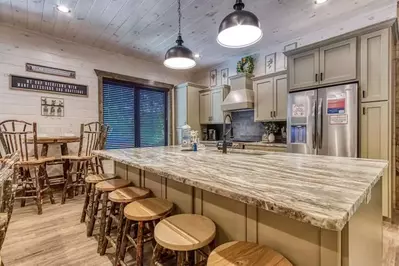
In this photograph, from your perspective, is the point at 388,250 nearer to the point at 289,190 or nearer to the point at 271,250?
the point at 271,250

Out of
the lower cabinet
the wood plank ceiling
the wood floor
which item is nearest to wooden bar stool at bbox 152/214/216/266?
the wood floor

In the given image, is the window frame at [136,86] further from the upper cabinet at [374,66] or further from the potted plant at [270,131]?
the upper cabinet at [374,66]

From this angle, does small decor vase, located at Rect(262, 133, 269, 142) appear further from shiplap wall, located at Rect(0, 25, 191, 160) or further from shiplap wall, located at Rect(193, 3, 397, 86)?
shiplap wall, located at Rect(0, 25, 191, 160)

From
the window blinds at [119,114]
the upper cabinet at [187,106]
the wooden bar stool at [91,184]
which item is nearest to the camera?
the wooden bar stool at [91,184]

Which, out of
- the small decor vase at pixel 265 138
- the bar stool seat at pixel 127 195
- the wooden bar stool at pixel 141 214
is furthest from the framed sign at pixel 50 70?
the small decor vase at pixel 265 138

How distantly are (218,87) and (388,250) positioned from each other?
3.98m

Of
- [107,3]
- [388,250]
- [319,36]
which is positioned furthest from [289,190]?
[319,36]

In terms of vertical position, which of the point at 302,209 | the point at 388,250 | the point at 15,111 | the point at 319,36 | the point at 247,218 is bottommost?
the point at 388,250

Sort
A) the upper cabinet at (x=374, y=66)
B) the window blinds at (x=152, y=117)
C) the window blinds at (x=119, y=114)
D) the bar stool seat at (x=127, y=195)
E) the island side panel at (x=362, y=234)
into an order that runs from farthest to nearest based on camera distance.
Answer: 1. the window blinds at (x=152, y=117)
2. the window blinds at (x=119, y=114)
3. the upper cabinet at (x=374, y=66)
4. the bar stool seat at (x=127, y=195)
5. the island side panel at (x=362, y=234)

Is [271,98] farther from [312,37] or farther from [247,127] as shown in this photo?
[312,37]

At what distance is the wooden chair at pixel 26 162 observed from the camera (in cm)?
293

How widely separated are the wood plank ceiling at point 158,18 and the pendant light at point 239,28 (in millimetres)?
1050

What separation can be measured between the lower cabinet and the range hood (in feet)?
6.37

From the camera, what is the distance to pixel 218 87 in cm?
508
